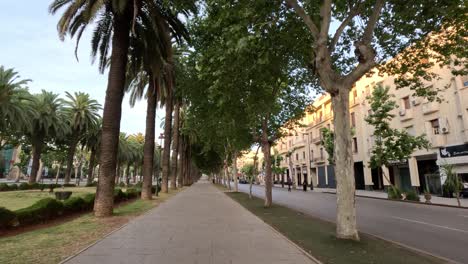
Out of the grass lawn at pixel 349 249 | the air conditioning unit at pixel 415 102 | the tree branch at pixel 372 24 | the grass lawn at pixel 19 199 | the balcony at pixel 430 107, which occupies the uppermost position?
the air conditioning unit at pixel 415 102

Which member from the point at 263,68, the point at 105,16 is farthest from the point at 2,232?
the point at 105,16

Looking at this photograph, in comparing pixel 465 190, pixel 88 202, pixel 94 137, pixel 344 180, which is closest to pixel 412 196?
pixel 465 190

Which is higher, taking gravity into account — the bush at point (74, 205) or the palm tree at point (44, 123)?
the palm tree at point (44, 123)

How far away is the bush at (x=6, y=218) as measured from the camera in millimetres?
8773

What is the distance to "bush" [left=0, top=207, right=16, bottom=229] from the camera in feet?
28.8

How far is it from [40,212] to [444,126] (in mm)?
29854

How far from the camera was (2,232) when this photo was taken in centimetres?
877

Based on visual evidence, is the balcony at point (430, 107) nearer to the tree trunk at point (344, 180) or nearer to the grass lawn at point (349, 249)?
the grass lawn at point (349, 249)

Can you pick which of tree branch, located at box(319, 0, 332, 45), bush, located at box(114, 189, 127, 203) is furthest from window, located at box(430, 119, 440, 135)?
bush, located at box(114, 189, 127, 203)

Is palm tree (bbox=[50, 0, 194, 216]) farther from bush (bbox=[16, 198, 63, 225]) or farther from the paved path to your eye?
the paved path

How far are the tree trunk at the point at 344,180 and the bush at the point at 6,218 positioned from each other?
946 cm

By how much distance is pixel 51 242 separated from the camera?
7.61 meters

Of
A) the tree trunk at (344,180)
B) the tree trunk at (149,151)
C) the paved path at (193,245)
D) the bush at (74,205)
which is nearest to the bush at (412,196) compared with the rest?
the paved path at (193,245)

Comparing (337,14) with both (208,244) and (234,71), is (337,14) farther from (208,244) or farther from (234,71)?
(208,244)
